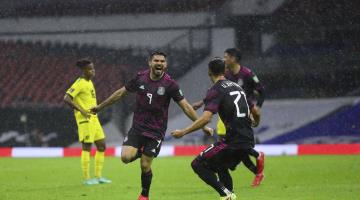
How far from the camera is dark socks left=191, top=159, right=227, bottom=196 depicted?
9820 mm

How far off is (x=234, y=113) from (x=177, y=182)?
4.63 meters

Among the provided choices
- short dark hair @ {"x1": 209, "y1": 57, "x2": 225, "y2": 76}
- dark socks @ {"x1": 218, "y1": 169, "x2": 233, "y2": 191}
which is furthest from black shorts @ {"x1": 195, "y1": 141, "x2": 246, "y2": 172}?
short dark hair @ {"x1": 209, "y1": 57, "x2": 225, "y2": 76}

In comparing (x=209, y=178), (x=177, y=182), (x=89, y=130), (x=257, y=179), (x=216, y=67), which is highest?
(x=216, y=67)

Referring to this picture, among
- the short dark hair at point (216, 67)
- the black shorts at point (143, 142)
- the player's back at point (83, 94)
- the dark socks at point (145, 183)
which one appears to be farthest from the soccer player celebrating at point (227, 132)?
the player's back at point (83, 94)

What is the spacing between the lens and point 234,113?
9797 millimetres

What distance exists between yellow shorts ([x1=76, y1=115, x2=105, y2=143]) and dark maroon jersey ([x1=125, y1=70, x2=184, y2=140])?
334 cm

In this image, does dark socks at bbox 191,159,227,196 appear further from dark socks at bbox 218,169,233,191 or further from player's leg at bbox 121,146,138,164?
player's leg at bbox 121,146,138,164

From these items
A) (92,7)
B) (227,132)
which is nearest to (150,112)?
(227,132)

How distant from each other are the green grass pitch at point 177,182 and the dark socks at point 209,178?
1300mm

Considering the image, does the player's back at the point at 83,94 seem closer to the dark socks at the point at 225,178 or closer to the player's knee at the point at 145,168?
the player's knee at the point at 145,168

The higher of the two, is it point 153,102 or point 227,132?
point 153,102

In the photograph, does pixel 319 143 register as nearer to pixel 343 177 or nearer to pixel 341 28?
pixel 341 28

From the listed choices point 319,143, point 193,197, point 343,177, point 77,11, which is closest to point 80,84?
point 193,197

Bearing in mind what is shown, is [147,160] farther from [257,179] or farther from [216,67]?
[257,179]
